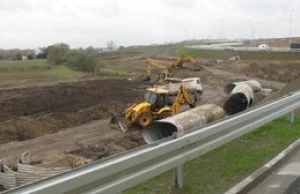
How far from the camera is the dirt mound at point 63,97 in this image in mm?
30127

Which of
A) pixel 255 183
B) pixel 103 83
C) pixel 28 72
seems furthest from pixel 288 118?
pixel 28 72

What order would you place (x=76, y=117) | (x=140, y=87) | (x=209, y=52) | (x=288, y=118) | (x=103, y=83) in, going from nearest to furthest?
(x=288, y=118), (x=76, y=117), (x=140, y=87), (x=103, y=83), (x=209, y=52)

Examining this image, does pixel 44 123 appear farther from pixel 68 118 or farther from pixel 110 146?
pixel 110 146

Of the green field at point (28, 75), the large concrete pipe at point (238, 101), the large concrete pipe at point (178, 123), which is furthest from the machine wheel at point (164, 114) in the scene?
the green field at point (28, 75)

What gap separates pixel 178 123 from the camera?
16.2 metres

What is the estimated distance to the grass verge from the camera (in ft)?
19.1

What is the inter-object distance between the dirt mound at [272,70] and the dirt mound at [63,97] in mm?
17787

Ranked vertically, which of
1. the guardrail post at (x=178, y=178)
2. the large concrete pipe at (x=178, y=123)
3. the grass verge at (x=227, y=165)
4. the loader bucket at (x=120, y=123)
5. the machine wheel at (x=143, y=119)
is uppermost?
the guardrail post at (x=178, y=178)

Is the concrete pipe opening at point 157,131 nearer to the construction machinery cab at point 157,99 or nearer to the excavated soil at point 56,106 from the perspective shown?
the construction machinery cab at point 157,99

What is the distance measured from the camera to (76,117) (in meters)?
27.8

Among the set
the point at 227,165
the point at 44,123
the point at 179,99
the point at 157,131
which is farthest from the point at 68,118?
the point at 227,165

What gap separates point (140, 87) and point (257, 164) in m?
36.9

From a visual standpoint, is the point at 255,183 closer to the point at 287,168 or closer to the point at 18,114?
the point at 287,168

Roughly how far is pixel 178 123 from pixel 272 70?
4256 centimetres
